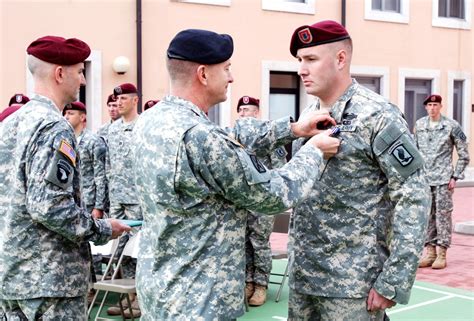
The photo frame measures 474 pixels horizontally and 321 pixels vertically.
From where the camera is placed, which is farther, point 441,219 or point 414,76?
point 414,76

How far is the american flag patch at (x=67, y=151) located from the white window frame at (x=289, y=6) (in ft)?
39.1

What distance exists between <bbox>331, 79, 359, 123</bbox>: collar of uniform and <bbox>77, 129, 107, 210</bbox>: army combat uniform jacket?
447cm

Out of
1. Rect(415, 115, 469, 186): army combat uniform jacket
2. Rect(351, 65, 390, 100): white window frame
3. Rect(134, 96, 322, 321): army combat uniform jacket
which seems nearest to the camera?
Rect(134, 96, 322, 321): army combat uniform jacket

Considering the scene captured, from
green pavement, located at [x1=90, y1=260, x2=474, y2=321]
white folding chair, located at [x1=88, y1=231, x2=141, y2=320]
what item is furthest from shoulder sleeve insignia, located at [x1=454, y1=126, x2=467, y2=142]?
white folding chair, located at [x1=88, y1=231, x2=141, y2=320]

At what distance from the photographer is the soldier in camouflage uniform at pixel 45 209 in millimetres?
3342

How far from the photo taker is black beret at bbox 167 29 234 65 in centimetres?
282

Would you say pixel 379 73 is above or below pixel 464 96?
above

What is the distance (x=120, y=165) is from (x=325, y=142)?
435cm

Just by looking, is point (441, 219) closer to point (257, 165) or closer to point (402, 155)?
point (402, 155)

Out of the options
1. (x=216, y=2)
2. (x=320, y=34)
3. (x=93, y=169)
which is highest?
(x=216, y=2)

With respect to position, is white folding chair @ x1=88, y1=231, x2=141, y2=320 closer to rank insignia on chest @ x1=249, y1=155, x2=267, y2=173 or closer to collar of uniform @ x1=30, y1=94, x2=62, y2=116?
collar of uniform @ x1=30, y1=94, x2=62, y2=116

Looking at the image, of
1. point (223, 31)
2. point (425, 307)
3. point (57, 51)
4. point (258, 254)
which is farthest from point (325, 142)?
point (223, 31)

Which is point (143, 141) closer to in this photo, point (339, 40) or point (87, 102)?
point (339, 40)

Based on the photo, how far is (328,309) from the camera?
130 inches
